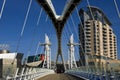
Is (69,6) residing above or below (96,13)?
below

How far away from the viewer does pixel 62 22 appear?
65875mm

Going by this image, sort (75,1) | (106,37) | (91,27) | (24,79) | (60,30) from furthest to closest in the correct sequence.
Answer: (106,37) → (91,27) → (60,30) → (75,1) → (24,79)

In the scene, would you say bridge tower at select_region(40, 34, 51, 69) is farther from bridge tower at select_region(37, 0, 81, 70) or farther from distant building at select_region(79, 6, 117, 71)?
Result: distant building at select_region(79, 6, 117, 71)

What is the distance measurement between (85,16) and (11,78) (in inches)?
6275

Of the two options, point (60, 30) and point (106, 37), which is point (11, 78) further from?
point (106, 37)

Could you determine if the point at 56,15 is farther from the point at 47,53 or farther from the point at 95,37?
the point at 95,37

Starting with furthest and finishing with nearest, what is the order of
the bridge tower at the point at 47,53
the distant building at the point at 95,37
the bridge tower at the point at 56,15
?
the distant building at the point at 95,37
the bridge tower at the point at 47,53
the bridge tower at the point at 56,15

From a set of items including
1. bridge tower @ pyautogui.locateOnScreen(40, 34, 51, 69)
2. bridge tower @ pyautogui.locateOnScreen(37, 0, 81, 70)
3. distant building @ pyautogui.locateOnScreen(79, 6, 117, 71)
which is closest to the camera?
bridge tower @ pyautogui.locateOnScreen(37, 0, 81, 70)

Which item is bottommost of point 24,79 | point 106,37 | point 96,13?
point 24,79

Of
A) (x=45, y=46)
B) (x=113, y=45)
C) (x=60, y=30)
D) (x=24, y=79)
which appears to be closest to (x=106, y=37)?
(x=113, y=45)

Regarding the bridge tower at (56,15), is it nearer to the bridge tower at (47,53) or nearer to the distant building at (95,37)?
the bridge tower at (47,53)

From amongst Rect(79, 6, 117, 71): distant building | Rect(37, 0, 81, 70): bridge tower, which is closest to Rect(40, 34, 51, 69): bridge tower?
Rect(37, 0, 81, 70): bridge tower

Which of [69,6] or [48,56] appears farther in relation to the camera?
[48,56]

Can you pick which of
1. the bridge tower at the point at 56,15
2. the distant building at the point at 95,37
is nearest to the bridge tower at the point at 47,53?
the bridge tower at the point at 56,15
